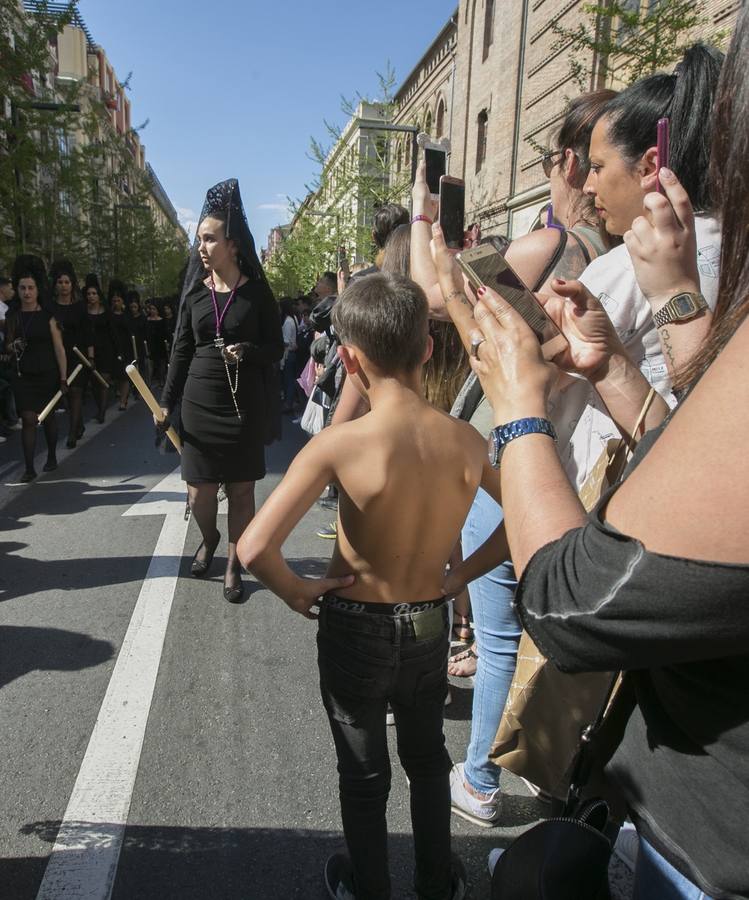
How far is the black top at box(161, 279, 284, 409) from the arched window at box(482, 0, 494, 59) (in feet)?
69.7

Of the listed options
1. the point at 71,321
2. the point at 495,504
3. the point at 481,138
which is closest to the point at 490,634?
the point at 495,504

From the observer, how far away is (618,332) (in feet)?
6.30

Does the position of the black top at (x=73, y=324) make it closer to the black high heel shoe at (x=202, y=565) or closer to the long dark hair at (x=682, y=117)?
the black high heel shoe at (x=202, y=565)

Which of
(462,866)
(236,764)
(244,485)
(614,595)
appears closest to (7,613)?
(244,485)

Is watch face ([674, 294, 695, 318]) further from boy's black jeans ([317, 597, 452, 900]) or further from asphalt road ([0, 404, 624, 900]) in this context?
asphalt road ([0, 404, 624, 900])

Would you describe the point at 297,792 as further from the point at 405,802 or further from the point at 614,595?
the point at 614,595

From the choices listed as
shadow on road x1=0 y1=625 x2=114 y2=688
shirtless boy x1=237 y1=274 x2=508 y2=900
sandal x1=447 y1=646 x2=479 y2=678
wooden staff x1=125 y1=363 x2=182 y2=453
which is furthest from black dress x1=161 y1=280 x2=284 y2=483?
shirtless boy x1=237 y1=274 x2=508 y2=900

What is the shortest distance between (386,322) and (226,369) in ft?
8.45

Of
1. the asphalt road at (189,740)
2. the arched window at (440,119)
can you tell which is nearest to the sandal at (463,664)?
the asphalt road at (189,740)

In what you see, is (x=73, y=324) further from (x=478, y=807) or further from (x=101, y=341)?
(x=478, y=807)

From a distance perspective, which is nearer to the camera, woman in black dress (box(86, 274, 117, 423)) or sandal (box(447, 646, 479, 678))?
sandal (box(447, 646, 479, 678))

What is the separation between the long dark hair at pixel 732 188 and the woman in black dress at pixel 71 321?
8.86 metres

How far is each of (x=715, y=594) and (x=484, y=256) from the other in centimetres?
80

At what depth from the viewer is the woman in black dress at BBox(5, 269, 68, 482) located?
23.7 feet
